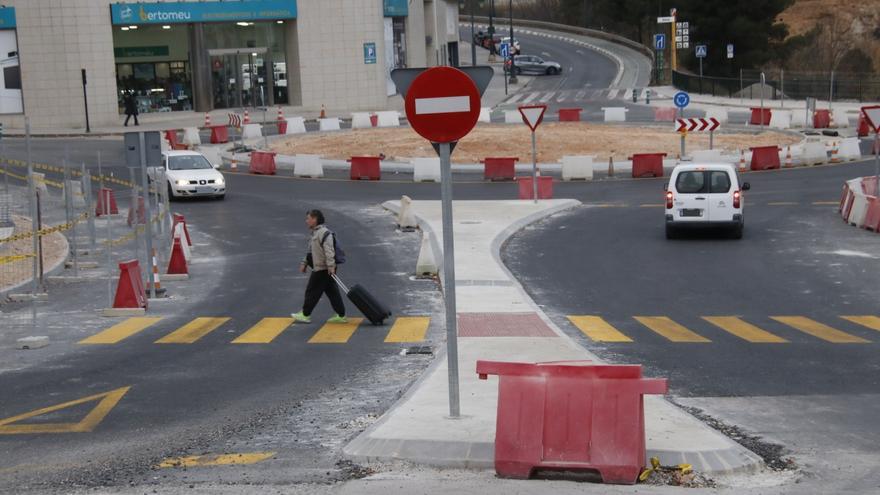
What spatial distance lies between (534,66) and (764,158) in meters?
56.1

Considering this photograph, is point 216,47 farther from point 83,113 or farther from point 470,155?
point 470,155

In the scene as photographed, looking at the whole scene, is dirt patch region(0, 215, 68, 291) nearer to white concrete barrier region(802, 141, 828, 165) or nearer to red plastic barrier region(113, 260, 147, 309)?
red plastic barrier region(113, 260, 147, 309)

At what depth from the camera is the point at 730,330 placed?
17.5 m

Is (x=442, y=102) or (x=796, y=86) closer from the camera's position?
(x=442, y=102)

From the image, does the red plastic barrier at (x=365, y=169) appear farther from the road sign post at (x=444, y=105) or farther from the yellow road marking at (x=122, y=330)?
the road sign post at (x=444, y=105)

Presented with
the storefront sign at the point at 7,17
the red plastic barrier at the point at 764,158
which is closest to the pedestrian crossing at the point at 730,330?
the red plastic barrier at the point at 764,158

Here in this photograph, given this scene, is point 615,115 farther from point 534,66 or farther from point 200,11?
point 534,66

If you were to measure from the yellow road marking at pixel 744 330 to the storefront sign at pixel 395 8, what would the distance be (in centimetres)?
5708

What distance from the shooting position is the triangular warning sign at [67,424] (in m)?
11.7

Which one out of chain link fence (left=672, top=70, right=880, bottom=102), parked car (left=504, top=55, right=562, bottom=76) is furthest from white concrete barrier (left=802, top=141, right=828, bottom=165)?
parked car (left=504, top=55, right=562, bottom=76)

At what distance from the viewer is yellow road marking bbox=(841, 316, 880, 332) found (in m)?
17.6

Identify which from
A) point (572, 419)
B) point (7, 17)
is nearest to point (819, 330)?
point (572, 419)

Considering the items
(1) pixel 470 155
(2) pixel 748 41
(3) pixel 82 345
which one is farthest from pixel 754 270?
(2) pixel 748 41

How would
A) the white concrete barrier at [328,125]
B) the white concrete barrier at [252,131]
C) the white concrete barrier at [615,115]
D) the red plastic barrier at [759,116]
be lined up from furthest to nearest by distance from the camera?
the white concrete barrier at [615,115]
the white concrete barrier at [328,125]
the red plastic barrier at [759,116]
the white concrete barrier at [252,131]
